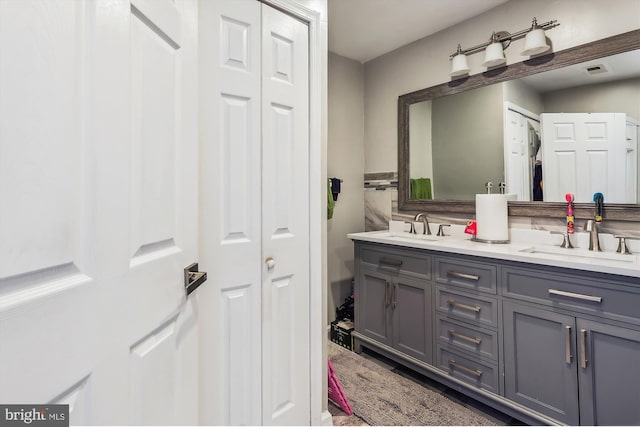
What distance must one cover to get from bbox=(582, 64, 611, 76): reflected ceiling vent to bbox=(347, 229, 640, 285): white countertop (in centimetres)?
95

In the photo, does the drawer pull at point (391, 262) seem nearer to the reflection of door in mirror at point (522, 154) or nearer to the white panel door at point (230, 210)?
the reflection of door in mirror at point (522, 154)

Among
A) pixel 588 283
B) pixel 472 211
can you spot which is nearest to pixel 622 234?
pixel 588 283

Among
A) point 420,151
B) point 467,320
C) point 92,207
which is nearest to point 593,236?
point 467,320

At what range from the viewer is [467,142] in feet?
7.75

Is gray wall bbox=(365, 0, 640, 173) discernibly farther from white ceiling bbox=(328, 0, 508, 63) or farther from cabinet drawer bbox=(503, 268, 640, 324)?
cabinet drawer bbox=(503, 268, 640, 324)

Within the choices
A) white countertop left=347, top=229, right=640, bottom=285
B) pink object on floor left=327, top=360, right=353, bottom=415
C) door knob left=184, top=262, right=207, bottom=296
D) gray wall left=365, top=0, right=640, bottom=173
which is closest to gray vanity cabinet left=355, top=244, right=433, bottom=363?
white countertop left=347, top=229, right=640, bottom=285

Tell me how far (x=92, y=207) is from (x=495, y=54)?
2.46m

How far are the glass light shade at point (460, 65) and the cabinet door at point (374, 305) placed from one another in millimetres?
1621

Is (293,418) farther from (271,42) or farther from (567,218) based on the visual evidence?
(567,218)

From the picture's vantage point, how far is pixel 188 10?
0.96 m

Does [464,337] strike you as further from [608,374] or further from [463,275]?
[608,374]

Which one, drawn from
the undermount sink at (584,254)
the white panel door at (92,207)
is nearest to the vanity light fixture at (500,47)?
the undermount sink at (584,254)

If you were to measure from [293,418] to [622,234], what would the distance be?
200cm

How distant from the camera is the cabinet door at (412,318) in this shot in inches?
80.1
